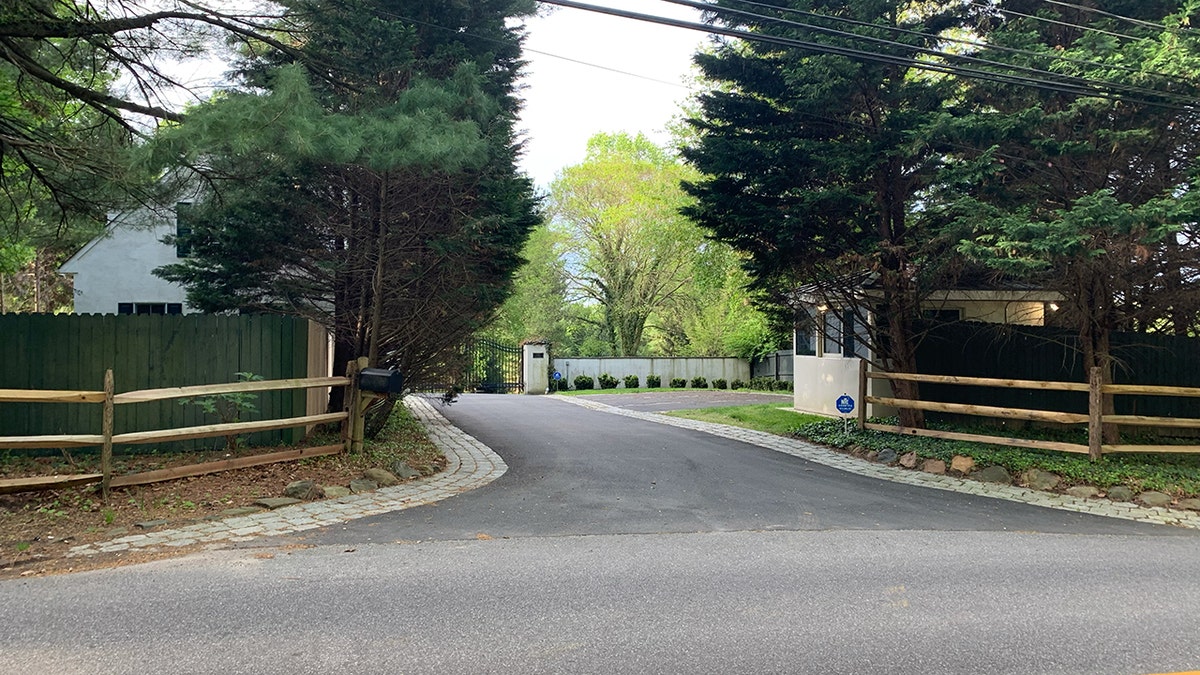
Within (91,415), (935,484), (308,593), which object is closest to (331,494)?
(308,593)

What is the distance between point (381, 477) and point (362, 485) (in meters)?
0.31

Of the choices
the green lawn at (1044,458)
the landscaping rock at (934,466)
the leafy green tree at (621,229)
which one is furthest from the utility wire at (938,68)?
the leafy green tree at (621,229)

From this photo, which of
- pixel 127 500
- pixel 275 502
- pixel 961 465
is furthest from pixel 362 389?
pixel 961 465

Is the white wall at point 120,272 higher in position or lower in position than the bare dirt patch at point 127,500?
higher

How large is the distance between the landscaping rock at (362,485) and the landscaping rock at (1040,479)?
776 cm

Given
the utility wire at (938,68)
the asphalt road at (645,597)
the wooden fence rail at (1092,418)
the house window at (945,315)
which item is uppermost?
the utility wire at (938,68)

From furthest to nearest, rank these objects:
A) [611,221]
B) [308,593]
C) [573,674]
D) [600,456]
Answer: [611,221] < [600,456] < [308,593] < [573,674]

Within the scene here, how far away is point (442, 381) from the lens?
10.2m

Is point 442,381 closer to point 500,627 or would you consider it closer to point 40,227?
point 40,227

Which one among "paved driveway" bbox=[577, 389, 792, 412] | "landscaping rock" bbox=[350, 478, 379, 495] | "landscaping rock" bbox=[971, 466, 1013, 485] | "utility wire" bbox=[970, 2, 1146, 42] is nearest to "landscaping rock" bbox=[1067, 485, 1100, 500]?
"landscaping rock" bbox=[971, 466, 1013, 485]

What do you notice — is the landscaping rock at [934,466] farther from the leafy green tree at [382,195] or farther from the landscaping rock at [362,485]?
the landscaping rock at [362,485]

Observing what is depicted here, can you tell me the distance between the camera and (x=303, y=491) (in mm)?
6922

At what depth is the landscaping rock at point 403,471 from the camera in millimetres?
8078

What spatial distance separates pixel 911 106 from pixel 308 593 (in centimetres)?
999
